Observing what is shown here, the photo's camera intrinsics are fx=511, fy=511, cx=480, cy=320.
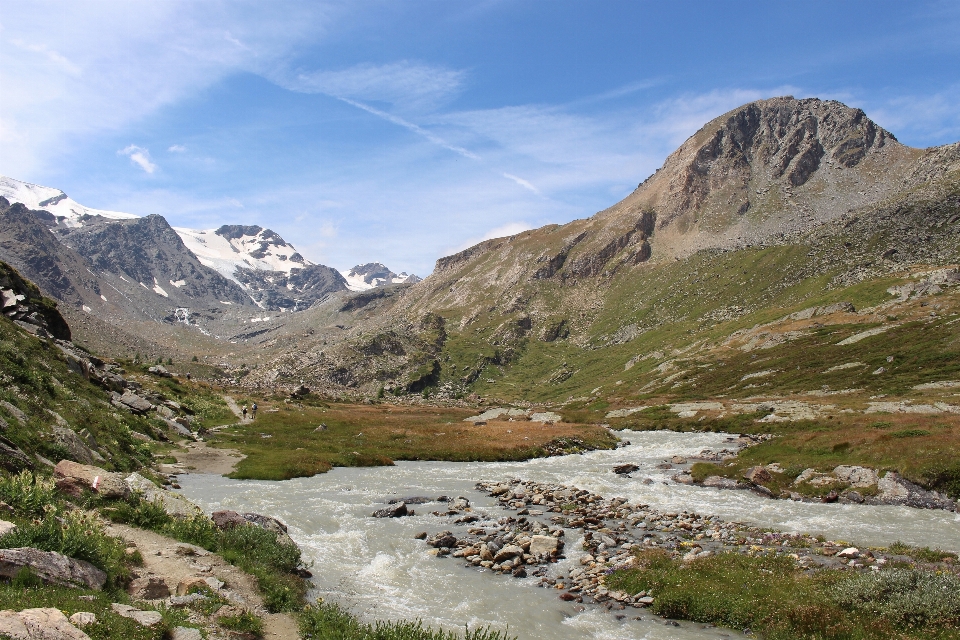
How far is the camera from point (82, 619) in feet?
33.8

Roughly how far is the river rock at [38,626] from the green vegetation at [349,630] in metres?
5.88

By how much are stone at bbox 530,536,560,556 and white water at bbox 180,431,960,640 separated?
3.14 feet

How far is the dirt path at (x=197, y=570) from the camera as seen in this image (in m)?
14.6

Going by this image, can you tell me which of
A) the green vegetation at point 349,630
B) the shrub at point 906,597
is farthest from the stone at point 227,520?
the shrub at point 906,597

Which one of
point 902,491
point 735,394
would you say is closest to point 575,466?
point 902,491

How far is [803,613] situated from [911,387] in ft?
297

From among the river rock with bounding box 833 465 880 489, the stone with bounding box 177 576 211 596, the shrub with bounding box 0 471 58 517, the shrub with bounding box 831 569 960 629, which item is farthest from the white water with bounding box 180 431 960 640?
the shrub with bounding box 0 471 58 517

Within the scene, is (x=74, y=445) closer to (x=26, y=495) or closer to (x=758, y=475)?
(x=26, y=495)

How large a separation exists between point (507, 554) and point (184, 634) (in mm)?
14470

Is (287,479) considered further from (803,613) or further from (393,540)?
(803,613)

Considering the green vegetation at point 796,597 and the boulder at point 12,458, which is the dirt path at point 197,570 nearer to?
the boulder at point 12,458

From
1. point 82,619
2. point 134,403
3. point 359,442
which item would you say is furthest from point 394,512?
point 134,403

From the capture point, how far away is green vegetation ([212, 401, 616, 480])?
152ft

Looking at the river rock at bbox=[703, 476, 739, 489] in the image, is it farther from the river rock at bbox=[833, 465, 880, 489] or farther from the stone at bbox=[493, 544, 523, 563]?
the stone at bbox=[493, 544, 523, 563]
